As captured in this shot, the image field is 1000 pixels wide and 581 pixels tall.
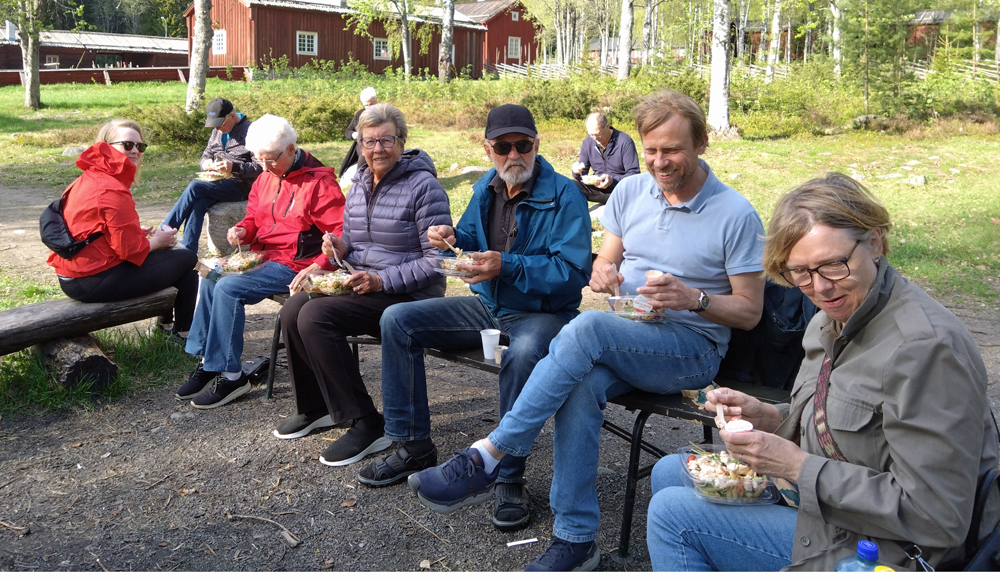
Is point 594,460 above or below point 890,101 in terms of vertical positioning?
below

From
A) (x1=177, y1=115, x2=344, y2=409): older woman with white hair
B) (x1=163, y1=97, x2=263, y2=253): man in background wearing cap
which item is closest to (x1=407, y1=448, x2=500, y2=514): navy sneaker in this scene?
(x1=177, y1=115, x2=344, y2=409): older woman with white hair

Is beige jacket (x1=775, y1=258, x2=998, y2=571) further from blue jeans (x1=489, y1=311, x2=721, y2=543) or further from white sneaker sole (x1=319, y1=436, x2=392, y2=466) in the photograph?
white sneaker sole (x1=319, y1=436, x2=392, y2=466)

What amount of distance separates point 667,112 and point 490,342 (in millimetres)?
1271

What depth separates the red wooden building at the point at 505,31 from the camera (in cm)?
4909

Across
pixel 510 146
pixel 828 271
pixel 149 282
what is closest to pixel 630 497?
pixel 828 271

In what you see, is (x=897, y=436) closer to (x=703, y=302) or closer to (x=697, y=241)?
(x=703, y=302)

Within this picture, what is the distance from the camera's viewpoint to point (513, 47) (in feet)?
Answer: 169

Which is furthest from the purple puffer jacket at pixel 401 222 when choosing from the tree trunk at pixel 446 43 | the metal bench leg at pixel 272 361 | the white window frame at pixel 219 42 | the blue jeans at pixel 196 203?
the white window frame at pixel 219 42

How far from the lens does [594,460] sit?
9.06 ft

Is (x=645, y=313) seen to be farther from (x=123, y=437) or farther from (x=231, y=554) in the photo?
(x=123, y=437)

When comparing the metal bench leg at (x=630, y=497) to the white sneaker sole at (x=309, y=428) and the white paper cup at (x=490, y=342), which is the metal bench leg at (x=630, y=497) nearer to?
the white paper cup at (x=490, y=342)
